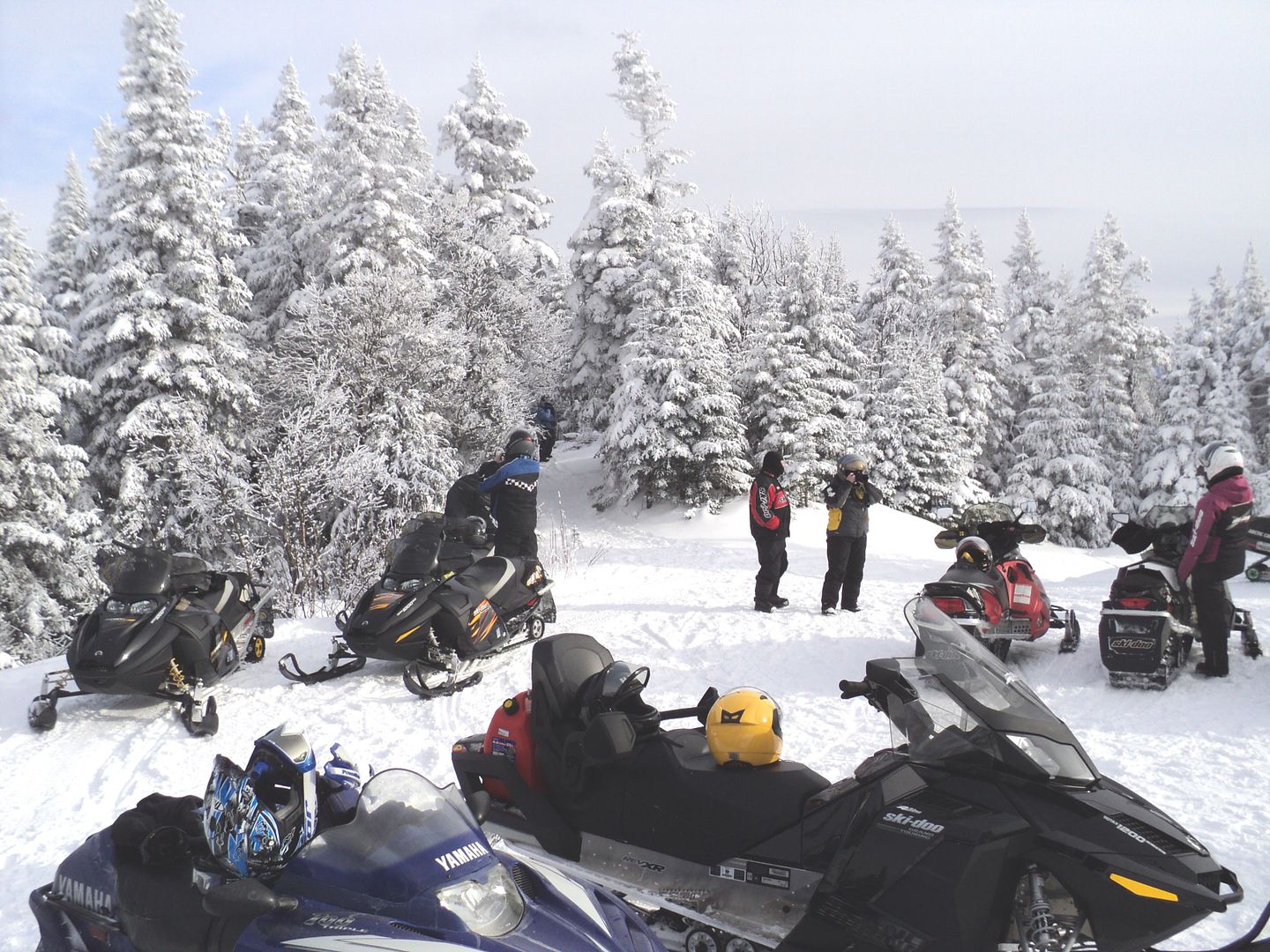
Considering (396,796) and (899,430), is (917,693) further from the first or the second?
(899,430)

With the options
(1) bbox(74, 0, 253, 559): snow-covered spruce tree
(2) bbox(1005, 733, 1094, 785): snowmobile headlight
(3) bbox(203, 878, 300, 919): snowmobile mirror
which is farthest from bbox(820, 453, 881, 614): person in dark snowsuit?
(1) bbox(74, 0, 253, 559): snow-covered spruce tree

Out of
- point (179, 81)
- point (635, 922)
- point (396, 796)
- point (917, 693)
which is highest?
point (179, 81)

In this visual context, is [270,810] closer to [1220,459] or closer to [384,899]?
[384,899]

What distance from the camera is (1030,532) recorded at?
7.19 m

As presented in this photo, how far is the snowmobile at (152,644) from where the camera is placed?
554cm

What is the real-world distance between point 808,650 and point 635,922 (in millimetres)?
5164

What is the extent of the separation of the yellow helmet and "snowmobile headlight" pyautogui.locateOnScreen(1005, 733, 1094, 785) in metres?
0.88

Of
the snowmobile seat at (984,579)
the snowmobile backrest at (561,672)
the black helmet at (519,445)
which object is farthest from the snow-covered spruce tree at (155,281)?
the snowmobile backrest at (561,672)

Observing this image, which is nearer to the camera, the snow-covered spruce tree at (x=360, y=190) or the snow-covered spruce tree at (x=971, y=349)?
the snow-covered spruce tree at (x=360, y=190)

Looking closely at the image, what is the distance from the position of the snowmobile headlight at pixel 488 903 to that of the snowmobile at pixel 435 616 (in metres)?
3.94

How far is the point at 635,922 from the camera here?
2666 millimetres

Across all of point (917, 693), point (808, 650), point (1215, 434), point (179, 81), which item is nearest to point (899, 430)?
point (1215, 434)

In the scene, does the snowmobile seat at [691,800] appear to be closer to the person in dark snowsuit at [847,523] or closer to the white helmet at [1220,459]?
the white helmet at [1220,459]

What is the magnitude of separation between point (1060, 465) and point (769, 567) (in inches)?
836
